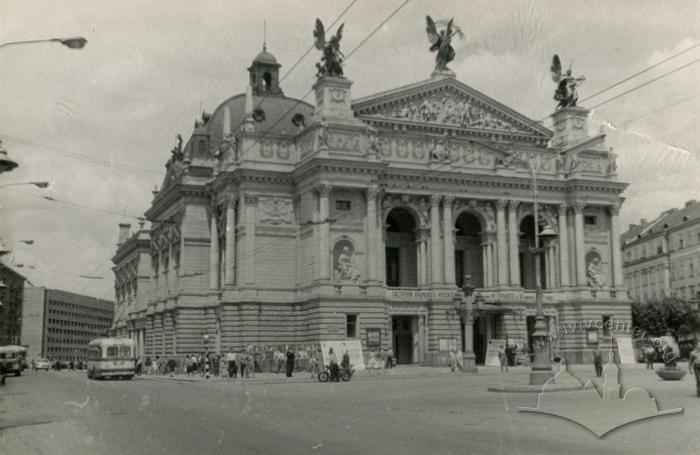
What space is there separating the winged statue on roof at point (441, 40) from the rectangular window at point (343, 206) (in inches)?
529

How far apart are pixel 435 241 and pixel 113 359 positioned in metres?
23.3

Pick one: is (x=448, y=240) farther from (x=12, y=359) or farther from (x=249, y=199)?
(x=12, y=359)

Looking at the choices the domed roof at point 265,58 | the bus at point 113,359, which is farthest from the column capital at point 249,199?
the domed roof at point 265,58

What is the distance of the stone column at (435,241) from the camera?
57812 mm

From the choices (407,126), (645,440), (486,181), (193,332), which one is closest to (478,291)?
(486,181)

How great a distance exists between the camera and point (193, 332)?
62.0m

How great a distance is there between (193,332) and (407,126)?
73.5ft

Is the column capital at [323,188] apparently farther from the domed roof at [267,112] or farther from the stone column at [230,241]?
the domed roof at [267,112]

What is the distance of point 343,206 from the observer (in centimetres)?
5597

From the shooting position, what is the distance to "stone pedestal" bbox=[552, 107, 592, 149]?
64.4 meters

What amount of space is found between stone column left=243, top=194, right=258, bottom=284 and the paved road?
88.5 ft

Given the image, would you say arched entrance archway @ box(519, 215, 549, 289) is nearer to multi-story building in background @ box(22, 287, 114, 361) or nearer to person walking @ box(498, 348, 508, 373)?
person walking @ box(498, 348, 508, 373)

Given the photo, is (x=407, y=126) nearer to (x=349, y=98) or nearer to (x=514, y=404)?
(x=349, y=98)

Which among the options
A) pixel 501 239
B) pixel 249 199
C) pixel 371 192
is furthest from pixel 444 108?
pixel 249 199
